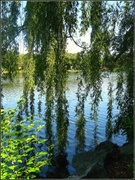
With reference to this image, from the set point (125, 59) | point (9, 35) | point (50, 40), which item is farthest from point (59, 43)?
point (125, 59)

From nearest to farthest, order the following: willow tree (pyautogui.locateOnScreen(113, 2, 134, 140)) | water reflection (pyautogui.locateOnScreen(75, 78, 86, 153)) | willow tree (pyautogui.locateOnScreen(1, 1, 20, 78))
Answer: willow tree (pyautogui.locateOnScreen(1, 1, 20, 78)) < willow tree (pyautogui.locateOnScreen(113, 2, 134, 140)) < water reflection (pyautogui.locateOnScreen(75, 78, 86, 153))

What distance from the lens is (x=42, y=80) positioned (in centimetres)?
512

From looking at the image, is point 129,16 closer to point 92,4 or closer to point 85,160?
point 92,4

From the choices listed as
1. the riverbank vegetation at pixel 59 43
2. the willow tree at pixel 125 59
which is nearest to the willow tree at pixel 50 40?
the riverbank vegetation at pixel 59 43

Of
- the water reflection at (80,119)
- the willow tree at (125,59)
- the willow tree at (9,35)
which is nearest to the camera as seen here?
the willow tree at (9,35)

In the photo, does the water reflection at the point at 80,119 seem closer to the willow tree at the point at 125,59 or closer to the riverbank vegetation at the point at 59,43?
the riverbank vegetation at the point at 59,43

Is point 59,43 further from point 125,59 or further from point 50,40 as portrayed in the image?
point 125,59

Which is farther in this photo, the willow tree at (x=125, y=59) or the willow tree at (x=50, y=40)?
the willow tree at (x=125, y=59)

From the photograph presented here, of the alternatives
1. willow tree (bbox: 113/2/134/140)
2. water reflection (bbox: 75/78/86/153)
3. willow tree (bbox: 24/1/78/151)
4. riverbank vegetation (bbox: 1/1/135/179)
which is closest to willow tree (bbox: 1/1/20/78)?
riverbank vegetation (bbox: 1/1/135/179)

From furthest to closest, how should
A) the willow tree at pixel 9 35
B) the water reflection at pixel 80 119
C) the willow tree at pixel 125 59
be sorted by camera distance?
1. the water reflection at pixel 80 119
2. the willow tree at pixel 125 59
3. the willow tree at pixel 9 35

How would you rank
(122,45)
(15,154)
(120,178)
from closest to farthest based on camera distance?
(15,154) < (120,178) < (122,45)

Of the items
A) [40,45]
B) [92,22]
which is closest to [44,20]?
[40,45]

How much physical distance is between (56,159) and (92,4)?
10.8 ft

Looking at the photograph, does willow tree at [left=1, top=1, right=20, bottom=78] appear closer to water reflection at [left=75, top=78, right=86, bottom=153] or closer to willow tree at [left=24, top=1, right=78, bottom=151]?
willow tree at [left=24, top=1, right=78, bottom=151]
